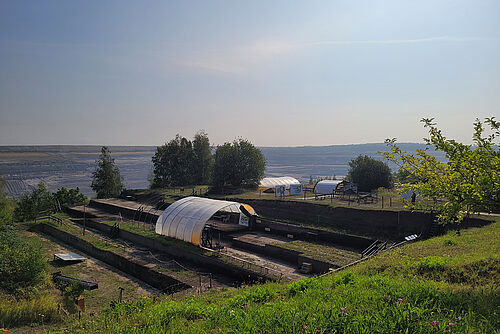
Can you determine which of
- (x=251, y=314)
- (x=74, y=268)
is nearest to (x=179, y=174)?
(x=74, y=268)

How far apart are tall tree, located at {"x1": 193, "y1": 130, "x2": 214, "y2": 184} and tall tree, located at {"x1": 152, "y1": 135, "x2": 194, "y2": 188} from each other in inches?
54.0

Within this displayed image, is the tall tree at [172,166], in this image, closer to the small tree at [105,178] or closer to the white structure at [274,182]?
the small tree at [105,178]

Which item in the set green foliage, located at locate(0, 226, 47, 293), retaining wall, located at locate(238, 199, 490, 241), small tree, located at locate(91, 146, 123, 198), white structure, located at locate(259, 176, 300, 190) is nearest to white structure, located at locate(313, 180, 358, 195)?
retaining wall, located at locate(238, 199, 490, 241)

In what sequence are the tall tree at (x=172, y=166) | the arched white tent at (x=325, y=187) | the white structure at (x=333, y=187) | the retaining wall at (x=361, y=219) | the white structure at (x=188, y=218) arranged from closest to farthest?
the retaining wall at (x=361, y=219) → the white structure at (x=188, y=218) → the white structure at (x=333, y=187) → the arched white tent at (x=325, y=187) → the tall tree at (x=172, y=166)

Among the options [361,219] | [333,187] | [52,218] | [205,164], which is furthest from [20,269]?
[205,164]

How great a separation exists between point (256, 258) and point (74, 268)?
12.1m

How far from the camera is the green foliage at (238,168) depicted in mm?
48531

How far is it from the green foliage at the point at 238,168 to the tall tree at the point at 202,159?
1226 cm

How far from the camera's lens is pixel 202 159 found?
204 feet

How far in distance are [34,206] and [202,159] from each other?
28741 mm

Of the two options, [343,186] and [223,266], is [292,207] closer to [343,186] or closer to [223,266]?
[343,186]

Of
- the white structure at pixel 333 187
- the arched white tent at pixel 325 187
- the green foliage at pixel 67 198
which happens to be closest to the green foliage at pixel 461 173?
the white structure at pixel 333 187

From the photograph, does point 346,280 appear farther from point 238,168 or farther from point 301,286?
point 238,168

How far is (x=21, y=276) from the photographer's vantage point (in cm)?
1622
